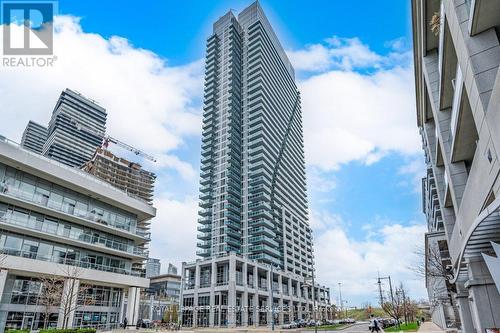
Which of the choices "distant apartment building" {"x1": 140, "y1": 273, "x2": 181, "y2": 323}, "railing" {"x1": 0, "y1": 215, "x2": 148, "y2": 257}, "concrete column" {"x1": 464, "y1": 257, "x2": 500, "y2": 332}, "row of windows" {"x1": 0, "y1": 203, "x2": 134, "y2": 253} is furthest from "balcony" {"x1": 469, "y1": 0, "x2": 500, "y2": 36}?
"distant apartment building" {"x1": 140, "y1": 273, "x2": 181, "y2": 323}

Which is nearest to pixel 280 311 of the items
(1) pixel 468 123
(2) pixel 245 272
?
(2) pixel 245 272

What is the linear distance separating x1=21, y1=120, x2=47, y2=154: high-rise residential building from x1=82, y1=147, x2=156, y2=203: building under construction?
78352 mm

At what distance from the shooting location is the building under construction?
387 ft

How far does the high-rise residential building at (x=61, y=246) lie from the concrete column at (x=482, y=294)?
29.5m

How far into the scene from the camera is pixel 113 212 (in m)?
42.6

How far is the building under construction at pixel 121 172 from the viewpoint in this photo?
4648 inches

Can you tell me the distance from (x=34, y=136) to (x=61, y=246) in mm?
174622

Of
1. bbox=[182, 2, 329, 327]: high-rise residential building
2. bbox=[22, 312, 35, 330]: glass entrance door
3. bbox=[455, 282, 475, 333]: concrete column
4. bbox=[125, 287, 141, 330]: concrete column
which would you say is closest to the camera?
bbox=[455, 282, 475, 333]: concrete column

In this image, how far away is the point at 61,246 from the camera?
3609 centimetres

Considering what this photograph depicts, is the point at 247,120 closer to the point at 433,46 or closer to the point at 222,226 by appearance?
the point at 222,226

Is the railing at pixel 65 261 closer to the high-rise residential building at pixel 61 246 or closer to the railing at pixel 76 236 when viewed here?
the high-rise residential building at pixel 61 246

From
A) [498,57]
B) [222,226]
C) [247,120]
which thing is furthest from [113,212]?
[247,120]

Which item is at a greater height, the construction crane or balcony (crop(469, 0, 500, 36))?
the construction crane

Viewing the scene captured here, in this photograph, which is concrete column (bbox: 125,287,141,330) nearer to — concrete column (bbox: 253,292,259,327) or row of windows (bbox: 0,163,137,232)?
row of windows (bbox: 0,163,137,232)
